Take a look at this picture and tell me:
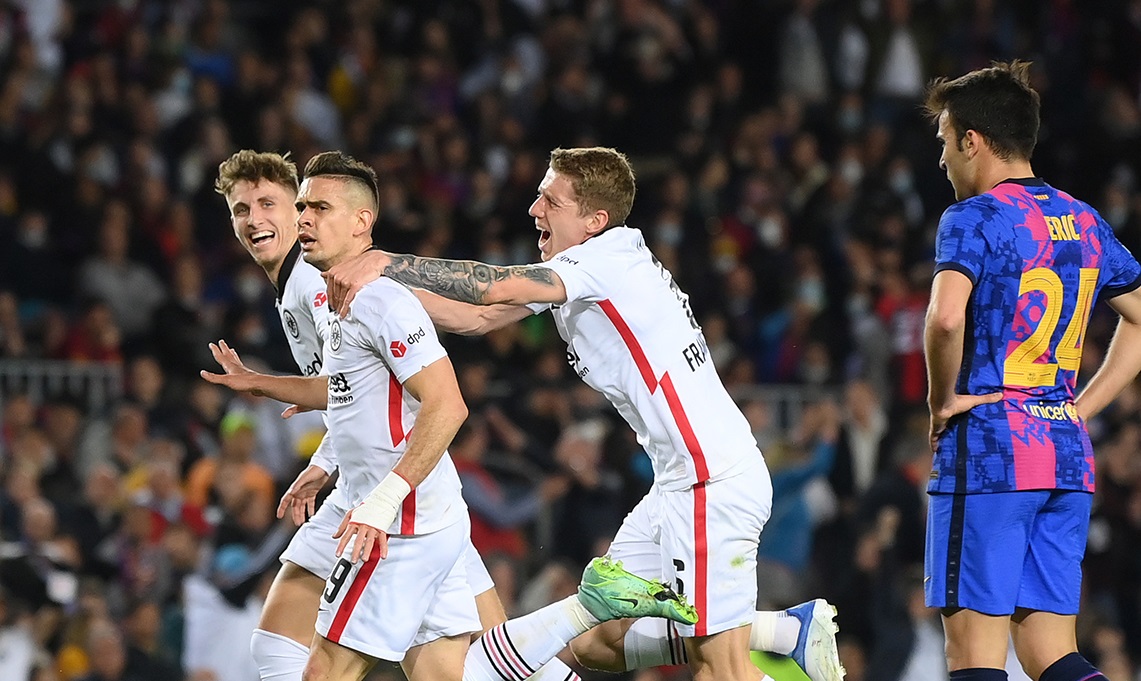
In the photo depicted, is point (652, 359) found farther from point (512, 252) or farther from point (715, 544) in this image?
point (512, 252)

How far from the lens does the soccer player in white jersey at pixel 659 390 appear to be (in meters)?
5.56

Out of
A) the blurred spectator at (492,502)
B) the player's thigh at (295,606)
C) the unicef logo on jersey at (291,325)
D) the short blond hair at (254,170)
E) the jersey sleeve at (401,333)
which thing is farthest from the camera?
the blurred spectator at (492,502)

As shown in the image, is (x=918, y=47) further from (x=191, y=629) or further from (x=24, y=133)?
(x=191, y=629)

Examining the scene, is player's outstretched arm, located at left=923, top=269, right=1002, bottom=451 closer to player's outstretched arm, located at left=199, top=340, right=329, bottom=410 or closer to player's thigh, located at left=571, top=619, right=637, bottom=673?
player's thigh, located at left=571, top=619, right=637, bottom=673

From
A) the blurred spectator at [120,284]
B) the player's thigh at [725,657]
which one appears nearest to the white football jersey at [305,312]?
the player's thigh at [725,657]

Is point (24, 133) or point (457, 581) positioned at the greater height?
point (24, 133)

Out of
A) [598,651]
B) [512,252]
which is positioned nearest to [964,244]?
[598,651]

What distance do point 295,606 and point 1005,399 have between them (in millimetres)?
2575

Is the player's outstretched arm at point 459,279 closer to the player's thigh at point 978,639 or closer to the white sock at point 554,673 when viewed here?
the white sock at point 554,673

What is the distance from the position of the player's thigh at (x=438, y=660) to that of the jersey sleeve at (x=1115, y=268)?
2.46 meters

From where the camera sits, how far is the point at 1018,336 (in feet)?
16.7

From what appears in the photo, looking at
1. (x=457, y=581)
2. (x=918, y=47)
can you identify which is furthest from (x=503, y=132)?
(x=457, y=581)

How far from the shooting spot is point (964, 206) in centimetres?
509

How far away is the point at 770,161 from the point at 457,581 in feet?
29.5
